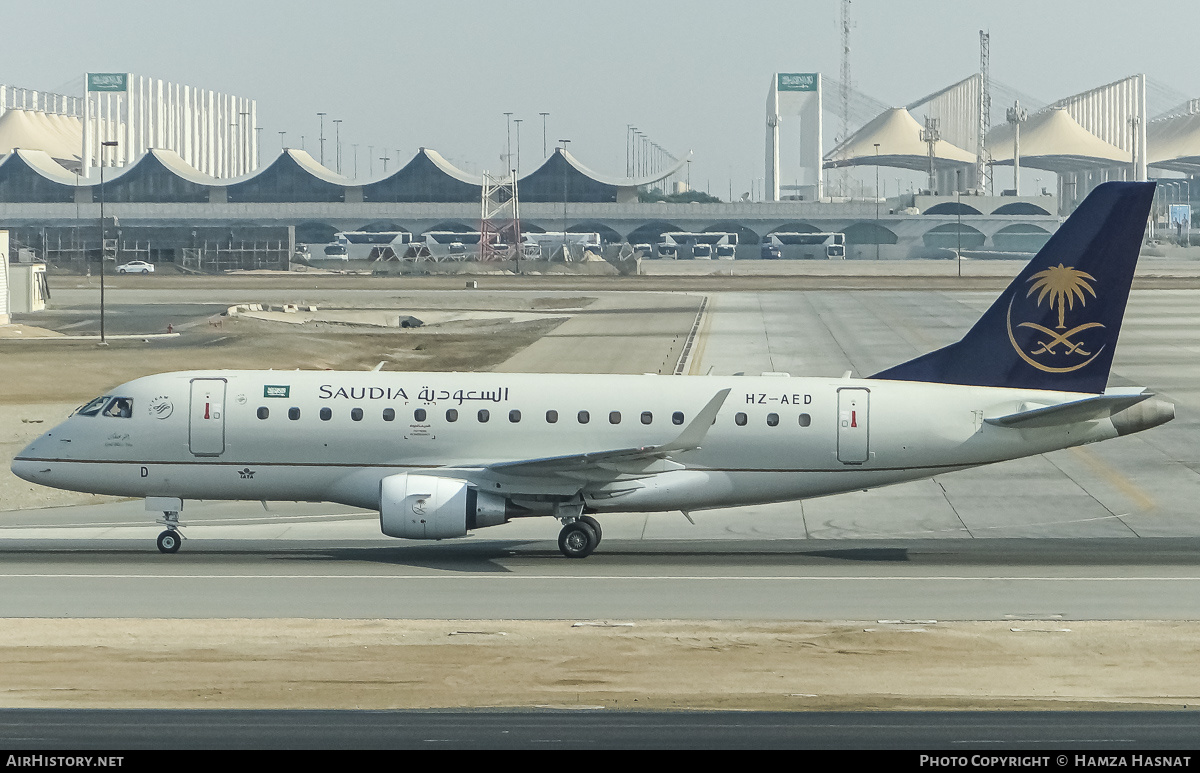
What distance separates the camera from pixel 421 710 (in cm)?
1841

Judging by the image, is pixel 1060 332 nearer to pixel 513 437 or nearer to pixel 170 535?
pixel 513 437

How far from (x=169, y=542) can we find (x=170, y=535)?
16 centimetres

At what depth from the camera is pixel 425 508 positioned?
27938 mm

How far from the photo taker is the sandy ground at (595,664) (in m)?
19.0

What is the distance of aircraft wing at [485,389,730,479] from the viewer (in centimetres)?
2766

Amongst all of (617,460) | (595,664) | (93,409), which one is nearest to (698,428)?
(617,460)

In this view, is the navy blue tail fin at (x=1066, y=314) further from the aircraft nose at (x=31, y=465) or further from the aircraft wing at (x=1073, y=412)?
the aircraft nose at (x=31, y=465)

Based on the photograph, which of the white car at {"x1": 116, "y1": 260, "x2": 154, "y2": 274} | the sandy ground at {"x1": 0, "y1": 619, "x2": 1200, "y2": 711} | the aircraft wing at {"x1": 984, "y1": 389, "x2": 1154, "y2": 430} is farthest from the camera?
the white car at {"x1": 116, "y1": 260, "x2": 154, "y2": 274}

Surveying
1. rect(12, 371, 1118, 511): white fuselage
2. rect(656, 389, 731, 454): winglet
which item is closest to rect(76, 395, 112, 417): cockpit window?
rect(12, 371, 1118, 511): white fuselage

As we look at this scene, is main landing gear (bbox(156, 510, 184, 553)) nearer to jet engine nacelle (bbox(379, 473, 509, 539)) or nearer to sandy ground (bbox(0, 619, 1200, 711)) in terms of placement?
jet engine nacelle (bbox(379, 473, 509, 539))

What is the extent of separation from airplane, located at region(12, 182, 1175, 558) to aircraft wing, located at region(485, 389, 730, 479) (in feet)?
0.22
